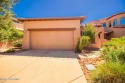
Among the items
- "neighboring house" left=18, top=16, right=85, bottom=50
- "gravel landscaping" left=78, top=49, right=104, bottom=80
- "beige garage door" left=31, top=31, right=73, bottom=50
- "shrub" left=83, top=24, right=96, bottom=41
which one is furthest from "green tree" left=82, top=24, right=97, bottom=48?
"gravel landscaping" left=78, top=49, right=104, bottom=80

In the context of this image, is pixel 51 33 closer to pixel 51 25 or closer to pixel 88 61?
pixel 51 25

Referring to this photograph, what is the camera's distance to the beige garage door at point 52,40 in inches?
539

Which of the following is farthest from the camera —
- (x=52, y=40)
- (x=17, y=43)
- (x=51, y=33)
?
(x=17, y=43)

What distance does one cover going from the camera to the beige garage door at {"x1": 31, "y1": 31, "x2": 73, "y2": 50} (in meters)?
13.7

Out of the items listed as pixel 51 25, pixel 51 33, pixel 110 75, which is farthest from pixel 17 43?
pixel 110 75

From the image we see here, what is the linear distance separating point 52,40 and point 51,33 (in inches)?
34.8

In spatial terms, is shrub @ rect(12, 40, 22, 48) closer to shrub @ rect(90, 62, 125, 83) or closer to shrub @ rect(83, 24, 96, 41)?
shrub @ rect(83, 24, 96, 41)

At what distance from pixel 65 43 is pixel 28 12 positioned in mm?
13708

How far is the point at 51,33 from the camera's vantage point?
45.9 ft

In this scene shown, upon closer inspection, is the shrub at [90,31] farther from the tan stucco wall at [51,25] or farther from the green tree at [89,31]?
the tan stucco wall at [51,25]

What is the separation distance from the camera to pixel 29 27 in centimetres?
1412

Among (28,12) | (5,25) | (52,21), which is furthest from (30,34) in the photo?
(28,12)

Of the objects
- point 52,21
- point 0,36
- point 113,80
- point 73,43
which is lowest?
point 113,80

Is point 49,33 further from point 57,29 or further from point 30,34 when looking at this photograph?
point 30,34
